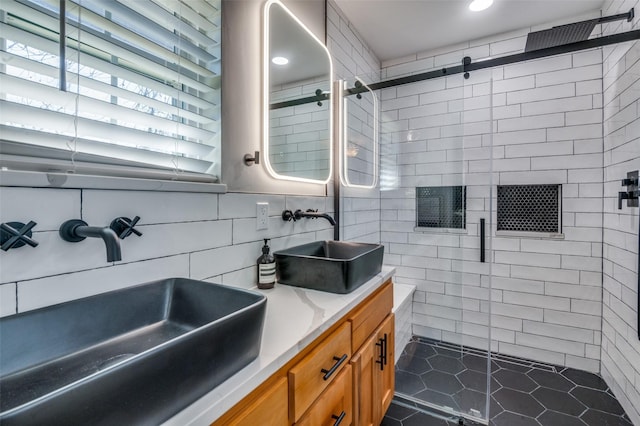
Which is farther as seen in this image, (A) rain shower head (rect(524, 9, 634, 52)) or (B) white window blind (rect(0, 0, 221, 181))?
(A) rain shower head (rect(524, 9, 634, 52))

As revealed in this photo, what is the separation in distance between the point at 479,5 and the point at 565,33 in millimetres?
592

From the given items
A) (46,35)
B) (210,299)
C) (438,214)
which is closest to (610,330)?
(438,214)

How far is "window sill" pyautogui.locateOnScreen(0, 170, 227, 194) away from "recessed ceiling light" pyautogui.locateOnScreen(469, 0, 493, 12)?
7.18 feet

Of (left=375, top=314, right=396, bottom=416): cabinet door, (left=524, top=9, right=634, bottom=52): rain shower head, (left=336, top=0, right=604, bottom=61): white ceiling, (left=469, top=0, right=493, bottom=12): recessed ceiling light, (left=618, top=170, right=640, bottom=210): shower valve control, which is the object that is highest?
(left=336, top=0, right=604, bottom=61): white ceiling

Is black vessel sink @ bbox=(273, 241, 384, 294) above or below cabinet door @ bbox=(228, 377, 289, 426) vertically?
above

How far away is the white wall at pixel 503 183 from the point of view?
2.26 m

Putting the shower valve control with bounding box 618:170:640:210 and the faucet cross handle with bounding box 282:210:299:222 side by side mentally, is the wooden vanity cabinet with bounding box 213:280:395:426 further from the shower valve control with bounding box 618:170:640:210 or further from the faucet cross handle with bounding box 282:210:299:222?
the shower valve control with bounding box 618:170:640:210

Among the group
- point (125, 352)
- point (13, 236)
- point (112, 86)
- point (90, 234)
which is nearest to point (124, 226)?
point (90, 234)

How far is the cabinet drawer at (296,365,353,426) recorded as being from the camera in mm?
908

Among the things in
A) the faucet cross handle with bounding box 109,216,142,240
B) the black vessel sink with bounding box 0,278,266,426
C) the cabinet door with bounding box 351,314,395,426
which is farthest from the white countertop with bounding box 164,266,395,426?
the faucet cross handle with bounding box 109,216,142,240

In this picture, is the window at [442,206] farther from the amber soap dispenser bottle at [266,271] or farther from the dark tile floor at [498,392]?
the amber soap dispenser bottle at [266,271]

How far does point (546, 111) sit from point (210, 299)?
8.97 feet

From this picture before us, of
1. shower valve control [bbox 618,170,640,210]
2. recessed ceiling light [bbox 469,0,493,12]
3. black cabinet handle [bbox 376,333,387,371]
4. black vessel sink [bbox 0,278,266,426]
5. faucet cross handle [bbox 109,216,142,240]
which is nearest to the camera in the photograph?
black vessel sink [bbox 0,278,266,426]

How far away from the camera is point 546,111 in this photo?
2.36m
